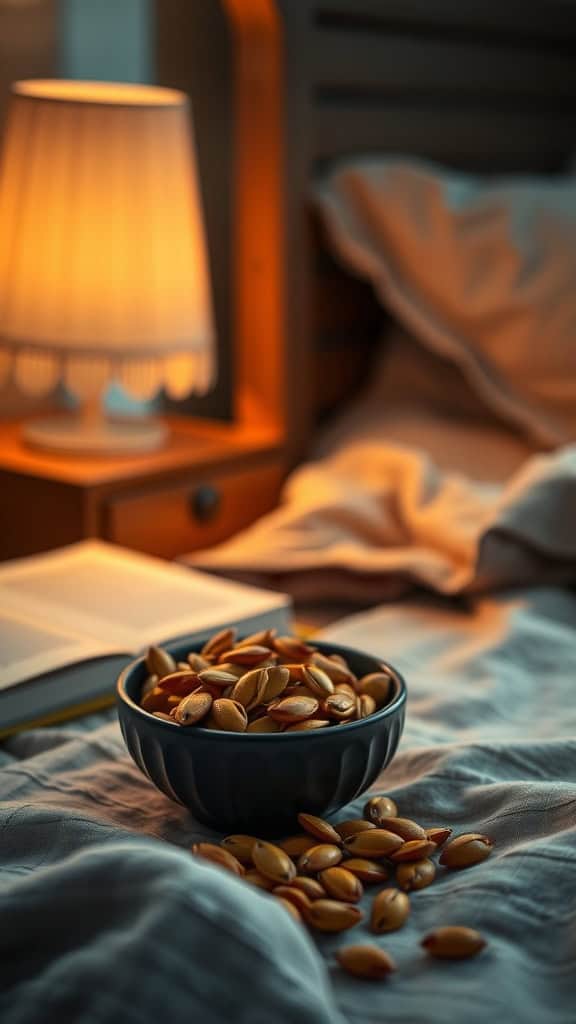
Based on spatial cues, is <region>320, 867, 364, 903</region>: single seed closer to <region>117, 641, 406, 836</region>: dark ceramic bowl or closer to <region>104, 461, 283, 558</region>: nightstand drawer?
<region>117, 641, 406, 836</region>: dark ceramic bowl

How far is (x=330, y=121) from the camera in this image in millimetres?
1707

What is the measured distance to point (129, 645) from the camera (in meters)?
1.00

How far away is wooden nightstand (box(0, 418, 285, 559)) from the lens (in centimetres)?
143

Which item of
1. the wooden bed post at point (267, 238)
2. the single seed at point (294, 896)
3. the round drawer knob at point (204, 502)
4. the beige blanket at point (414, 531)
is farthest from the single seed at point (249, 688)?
the wooden bed post at point (267, 238)

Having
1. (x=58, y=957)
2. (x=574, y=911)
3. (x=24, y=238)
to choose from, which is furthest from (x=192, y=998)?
(x=24, y=238)

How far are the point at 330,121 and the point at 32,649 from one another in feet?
3.19

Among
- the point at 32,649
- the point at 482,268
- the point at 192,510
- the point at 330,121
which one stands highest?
the point at 330,121

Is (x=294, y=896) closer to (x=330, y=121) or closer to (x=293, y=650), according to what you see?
(x=293, y=650)

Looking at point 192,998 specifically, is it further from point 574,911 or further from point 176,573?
point 176,573

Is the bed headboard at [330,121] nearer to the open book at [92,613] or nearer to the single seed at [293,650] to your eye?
the open book at [92,613]

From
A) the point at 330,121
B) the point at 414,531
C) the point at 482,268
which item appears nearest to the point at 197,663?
the point at 414,531

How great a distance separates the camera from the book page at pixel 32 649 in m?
0.92

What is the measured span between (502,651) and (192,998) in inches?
25.1

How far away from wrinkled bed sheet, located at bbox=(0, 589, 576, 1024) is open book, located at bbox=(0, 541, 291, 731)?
0.11 feet
